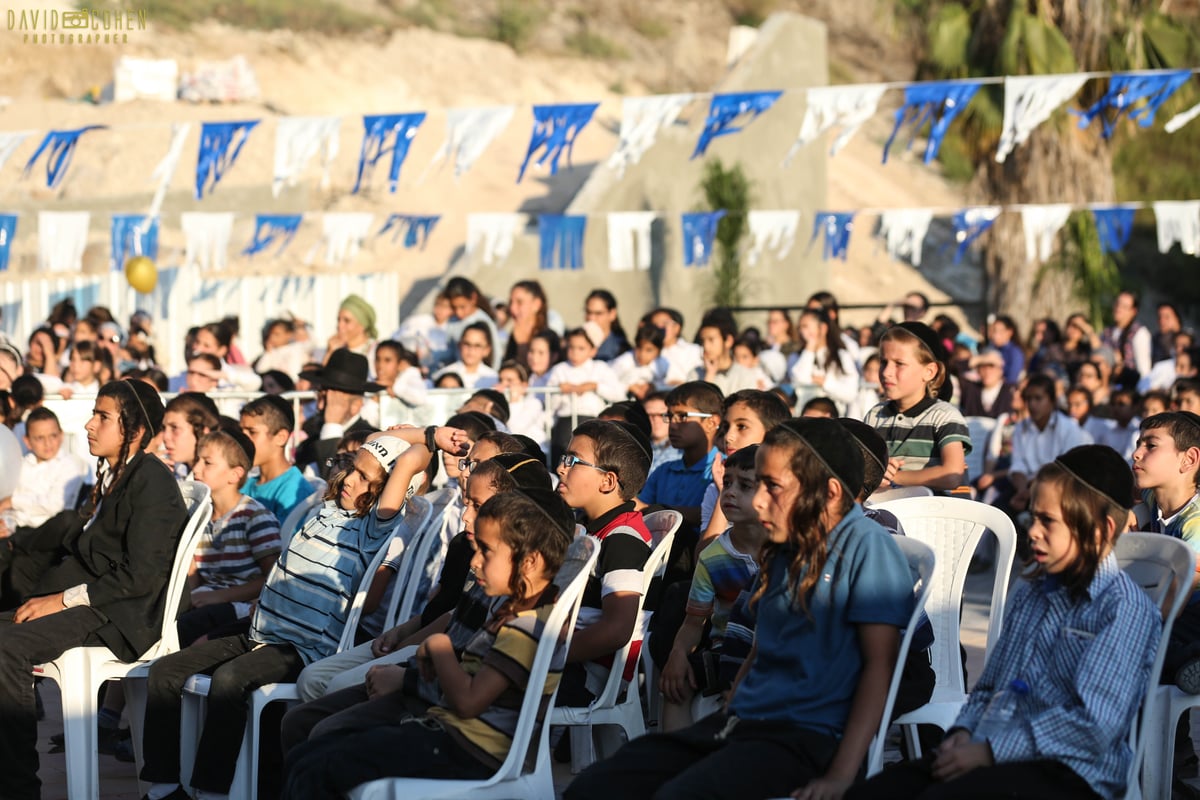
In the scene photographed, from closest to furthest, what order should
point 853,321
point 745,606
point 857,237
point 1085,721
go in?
1. point 1085,721
2. point 745,606
3. point 853,321
4. point 857,237

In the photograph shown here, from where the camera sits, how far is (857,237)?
37188 millimetres

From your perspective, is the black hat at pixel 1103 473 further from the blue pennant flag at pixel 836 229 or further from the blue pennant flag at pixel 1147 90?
the blue pennant flag at pixel 836 229

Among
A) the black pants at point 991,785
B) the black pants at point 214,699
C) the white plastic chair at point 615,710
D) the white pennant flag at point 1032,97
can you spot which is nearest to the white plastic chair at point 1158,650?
the black pants at point 991,785

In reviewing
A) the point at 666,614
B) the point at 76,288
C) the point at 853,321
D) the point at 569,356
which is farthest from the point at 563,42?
the point at 666,614

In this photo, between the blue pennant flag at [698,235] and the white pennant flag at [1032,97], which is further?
the blue pennant flag at [698,235]

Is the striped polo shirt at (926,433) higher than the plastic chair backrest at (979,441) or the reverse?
higher

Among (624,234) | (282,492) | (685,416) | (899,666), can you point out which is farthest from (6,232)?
(899,666)

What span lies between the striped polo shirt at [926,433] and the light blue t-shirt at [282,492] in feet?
8.39

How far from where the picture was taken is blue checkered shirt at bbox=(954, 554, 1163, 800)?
10.9 feet

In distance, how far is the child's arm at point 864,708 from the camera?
3410 mm

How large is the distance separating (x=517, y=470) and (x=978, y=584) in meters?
6.69

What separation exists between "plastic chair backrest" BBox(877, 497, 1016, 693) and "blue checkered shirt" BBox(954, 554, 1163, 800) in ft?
3.10

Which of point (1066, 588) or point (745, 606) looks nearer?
point (1066, 588)

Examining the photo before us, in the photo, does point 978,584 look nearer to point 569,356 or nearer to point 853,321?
point 569,356
